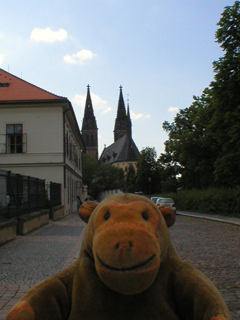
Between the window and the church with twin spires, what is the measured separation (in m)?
89.3

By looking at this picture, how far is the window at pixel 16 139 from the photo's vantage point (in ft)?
103

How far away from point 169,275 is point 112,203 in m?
0.58

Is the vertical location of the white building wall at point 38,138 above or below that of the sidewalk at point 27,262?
above

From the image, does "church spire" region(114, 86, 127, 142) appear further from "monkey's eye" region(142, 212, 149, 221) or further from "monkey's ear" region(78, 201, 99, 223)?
"monkey's eye" region(142, 212, 149, 221)

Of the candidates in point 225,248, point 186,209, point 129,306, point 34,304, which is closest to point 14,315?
point 34,304

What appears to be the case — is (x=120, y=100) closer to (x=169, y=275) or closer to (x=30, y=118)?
(x=30, y=118)

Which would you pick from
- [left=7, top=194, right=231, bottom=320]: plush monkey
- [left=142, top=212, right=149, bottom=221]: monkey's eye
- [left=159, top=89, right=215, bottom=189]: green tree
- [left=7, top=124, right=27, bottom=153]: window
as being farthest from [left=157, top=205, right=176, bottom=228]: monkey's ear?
[left=7, top=124, right=27, bottom=153]: window

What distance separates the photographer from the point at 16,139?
3164 centimetres

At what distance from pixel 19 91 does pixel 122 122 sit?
102 meters

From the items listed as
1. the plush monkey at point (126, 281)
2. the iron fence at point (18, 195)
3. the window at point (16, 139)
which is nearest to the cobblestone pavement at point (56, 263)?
the iron fence at point (18, 195)

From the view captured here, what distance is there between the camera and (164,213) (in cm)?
288

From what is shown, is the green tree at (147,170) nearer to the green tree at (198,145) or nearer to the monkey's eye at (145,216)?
the green tree at (198,145)

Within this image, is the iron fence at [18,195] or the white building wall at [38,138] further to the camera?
the white building wall at [38,138]

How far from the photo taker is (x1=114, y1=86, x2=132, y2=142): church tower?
433ft
